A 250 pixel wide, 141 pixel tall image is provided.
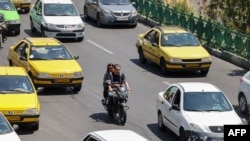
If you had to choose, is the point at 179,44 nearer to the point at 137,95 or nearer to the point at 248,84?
the point at 137,95

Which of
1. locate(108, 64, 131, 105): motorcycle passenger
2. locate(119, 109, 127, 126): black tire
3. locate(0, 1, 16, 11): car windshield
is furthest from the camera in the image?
locate(0, 1, 16, 11): car windshield

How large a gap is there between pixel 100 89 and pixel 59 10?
34.8 ft

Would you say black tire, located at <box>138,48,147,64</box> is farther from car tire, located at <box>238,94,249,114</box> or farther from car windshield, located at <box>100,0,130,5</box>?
car windshield, located at <box>100,0,130,5</box>

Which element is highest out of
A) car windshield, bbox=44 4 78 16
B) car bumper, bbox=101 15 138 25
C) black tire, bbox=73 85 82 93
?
car windshield, bbox=44 4 78 16

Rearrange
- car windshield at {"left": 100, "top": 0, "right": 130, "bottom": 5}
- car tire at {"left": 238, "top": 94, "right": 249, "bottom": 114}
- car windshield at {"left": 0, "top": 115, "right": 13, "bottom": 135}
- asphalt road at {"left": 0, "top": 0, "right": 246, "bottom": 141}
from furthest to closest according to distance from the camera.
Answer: car windshield at {"left": 100, "top": 0, "right": 130, "bottom": 5} → car tire at {"left": 238, "top": 94, "right": 249, "bottom": 114} → asphalt road at {"left": 0, "top": 0, "right": 246, "bottom": 141} → car windshield at {"left": 0, "top": 115, "right": 13, "bottom": 135}

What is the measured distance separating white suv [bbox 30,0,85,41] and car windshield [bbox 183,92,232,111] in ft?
52.0

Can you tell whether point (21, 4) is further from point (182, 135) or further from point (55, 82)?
point (182, 135)

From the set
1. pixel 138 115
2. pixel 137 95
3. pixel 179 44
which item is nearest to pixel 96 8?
pixel 179 44

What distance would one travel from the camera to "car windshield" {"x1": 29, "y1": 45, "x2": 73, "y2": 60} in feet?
84.5

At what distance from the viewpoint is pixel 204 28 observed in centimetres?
3456

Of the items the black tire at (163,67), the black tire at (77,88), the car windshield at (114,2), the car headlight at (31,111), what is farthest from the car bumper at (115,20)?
the car headlight at (31,111)

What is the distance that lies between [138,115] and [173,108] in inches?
137

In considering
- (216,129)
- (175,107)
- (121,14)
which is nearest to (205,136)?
(216,129)

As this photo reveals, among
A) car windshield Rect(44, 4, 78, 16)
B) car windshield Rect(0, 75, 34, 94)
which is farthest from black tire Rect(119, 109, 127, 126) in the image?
car windshield Rect(44, 4, 78, 16)
